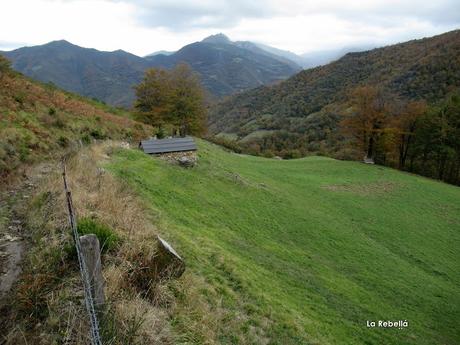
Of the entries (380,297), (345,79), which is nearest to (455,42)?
(345,79)

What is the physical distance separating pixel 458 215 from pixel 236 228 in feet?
72.5

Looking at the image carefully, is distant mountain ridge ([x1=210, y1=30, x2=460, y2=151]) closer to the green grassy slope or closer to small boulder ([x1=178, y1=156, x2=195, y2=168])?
the green grassy slope

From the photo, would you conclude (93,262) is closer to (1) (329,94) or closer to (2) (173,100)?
(2) (173,100)

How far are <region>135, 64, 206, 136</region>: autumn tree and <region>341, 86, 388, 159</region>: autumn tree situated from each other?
20856mm

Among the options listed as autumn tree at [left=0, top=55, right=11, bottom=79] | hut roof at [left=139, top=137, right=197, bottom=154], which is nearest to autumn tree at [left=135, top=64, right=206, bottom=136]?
autumn tree at [left=0, top=55, right=11, bottom=79]

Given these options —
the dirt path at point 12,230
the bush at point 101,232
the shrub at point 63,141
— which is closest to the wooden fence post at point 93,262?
the bush at point 101,232

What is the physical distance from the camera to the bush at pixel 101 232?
6.46m

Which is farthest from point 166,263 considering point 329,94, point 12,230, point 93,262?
point 329,94

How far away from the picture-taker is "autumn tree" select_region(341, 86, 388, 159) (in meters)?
44.1

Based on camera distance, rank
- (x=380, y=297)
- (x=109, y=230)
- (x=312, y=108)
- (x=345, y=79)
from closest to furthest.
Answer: (x=109, y=230) < (x=380, y=297) < (x=312, y=108) < (x=345, y=79)

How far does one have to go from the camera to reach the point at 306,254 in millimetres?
15164

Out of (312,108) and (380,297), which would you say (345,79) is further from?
(380,297)

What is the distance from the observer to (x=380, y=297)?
43.4 ft

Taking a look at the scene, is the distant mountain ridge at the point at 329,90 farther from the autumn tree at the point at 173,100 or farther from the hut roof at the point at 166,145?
the hut roof at the point at 166,145
